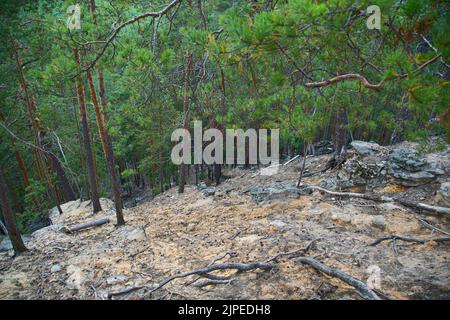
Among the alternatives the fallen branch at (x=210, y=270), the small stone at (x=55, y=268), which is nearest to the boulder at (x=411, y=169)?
the fallen branch at (x=210, y=270)

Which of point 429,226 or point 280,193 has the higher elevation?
point 429,226

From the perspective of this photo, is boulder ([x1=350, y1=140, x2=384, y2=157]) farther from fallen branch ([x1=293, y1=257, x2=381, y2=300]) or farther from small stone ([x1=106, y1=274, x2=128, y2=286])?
small stone ([x1=106, y1=274, x2=128, y2=286])

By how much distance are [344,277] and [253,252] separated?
1.60 meters

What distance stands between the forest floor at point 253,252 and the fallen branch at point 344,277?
0.08 metres

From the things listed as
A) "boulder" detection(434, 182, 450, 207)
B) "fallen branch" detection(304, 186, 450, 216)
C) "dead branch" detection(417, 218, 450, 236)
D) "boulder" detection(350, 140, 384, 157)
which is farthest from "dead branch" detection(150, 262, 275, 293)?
Result: "boulder" detection(350, 140, 384, 157)

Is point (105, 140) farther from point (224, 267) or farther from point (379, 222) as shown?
point (379, 222)

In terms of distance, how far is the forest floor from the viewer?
3.86 meters

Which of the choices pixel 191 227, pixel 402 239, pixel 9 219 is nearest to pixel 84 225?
pixel 9 219

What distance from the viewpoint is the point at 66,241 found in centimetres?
805

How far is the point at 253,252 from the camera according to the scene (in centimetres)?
493

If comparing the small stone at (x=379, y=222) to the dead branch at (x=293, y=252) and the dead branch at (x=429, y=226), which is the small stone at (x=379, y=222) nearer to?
the dead branch at (x=429, y=226)
